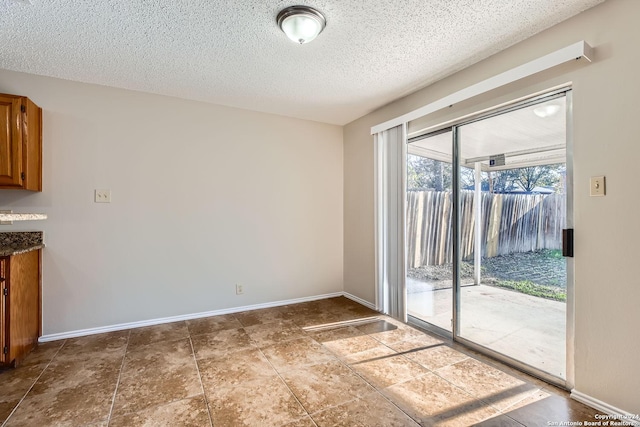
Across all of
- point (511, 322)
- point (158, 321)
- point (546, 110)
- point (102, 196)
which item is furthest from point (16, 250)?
point (546, 110)

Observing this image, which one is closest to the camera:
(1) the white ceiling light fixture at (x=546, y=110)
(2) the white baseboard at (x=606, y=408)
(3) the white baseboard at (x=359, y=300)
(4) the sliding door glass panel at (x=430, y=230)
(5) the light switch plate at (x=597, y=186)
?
(2) the white baseboard at (x=606, y=408)

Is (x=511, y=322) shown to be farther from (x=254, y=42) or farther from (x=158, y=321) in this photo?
(x=158, y=321)

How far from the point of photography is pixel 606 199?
1.75 m

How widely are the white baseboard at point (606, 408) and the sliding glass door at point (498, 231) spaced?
0.18 meters

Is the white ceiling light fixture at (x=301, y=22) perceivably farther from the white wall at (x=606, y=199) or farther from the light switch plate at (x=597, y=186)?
the light switch plate at (x=597, y=186)

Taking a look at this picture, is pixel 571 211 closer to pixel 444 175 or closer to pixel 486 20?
pixel 444 175

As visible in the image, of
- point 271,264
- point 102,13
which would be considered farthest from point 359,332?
point 102,13

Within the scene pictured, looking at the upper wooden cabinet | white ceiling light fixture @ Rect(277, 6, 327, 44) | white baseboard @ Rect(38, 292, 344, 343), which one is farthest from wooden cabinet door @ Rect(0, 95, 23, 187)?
white ceiling light fixture @ Rect(277, 6, 327, 44)

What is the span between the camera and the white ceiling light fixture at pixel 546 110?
207 cm

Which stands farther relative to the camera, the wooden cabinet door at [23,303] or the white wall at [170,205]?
the white wall at [170,205]

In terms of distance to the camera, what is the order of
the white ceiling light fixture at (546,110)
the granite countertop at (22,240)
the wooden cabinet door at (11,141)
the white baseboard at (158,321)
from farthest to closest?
the white baseboard at (158,321) < the granite countertop at (22,240) < the wooden cabinet door at (11,141) < the white ceiling light fixture at (546,110)

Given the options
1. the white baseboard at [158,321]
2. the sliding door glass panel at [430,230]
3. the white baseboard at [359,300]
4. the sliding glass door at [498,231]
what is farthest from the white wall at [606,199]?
the white baseboard at [158,321]

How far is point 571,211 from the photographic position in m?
1.94

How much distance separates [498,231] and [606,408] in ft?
4.18
